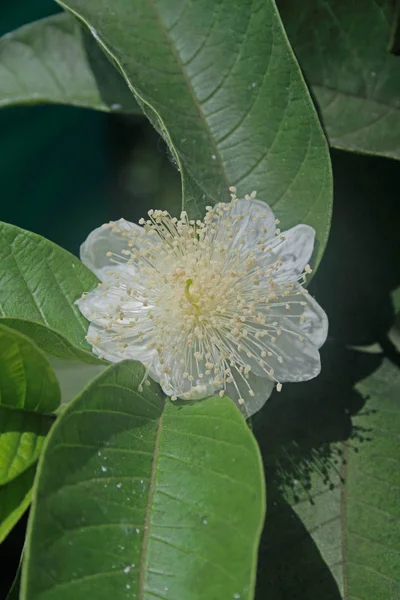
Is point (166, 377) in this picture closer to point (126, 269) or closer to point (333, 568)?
point (126, 269)

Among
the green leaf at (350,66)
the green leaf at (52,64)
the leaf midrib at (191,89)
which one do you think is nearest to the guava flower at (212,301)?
the leaf midrib at (191,89)

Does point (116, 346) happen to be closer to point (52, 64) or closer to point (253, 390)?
point (253, 390)

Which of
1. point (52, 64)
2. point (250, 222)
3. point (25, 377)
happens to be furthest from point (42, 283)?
point (52, 64)

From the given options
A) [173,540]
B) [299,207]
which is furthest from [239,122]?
[173,540]

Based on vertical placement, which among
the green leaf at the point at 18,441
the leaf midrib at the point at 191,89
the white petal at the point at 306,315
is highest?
the leaf midrib at the point at 191,89

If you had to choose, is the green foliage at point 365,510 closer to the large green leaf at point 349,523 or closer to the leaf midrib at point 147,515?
the large green leaf at point 349,523

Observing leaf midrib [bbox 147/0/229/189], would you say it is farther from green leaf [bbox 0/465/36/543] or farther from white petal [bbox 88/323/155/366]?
green leaf [bbox 0/465/36/543]
